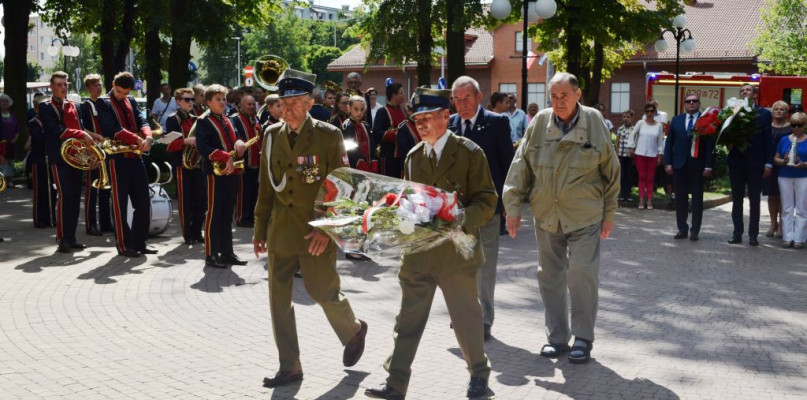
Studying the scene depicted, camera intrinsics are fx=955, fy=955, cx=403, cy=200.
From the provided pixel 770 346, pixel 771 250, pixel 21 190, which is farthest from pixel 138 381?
pixel 21 190

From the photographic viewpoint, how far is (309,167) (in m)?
6.20

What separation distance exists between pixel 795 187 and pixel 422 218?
32.0ft

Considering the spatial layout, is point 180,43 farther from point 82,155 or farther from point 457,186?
point 457,186

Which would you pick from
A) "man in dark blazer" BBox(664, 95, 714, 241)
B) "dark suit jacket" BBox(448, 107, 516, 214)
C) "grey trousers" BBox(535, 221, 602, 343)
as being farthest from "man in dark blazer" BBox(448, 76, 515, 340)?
"man in dark blazer" BBox(664, 95, 714, 241)

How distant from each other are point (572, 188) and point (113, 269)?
5859 millimetres

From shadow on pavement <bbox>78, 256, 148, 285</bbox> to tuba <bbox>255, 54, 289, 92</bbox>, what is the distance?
374cm

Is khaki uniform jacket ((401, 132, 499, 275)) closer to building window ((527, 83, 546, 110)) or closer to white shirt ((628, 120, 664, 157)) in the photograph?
white shirt ((628, 120, 664, 157))

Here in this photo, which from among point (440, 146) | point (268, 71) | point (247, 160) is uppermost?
point (268, 71)

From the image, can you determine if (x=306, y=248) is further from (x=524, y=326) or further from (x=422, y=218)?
(x=524, y=326)

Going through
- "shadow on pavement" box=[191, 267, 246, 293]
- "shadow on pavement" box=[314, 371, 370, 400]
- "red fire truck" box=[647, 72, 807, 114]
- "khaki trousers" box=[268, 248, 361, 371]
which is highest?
"red fire truck" box=[647, 72, 807, 114]

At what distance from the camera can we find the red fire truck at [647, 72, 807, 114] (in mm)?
29828

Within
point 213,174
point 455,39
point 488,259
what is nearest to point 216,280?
point 213,174

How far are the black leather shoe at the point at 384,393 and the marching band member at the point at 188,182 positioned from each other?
699 cm

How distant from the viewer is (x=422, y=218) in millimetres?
5109
